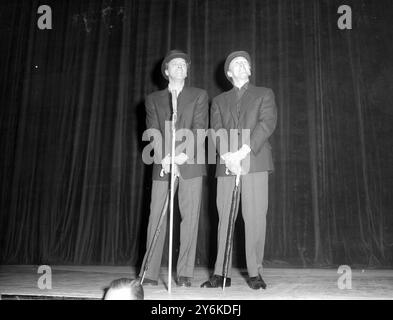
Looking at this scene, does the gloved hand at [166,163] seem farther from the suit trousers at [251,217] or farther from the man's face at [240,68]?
the man's face at [240,68]

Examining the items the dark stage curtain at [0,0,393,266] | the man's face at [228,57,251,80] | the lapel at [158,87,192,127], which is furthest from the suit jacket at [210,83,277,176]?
the dark stage curtain at [0,0,393,266]

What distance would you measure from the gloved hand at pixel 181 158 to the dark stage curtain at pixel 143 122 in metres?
1.55

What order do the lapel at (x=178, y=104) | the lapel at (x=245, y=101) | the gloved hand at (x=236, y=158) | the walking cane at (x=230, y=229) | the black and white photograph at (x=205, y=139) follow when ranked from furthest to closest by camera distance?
the black and white photograph at (x=205, y=139), the lapel at (x=178, y=104), the lapel at (x=245, y=101), the gloved hand at (x=236, y=158), the walking cane at (x=230, y=229)

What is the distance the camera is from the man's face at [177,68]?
287 centimetres

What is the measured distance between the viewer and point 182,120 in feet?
9.43

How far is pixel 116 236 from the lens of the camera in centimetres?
443

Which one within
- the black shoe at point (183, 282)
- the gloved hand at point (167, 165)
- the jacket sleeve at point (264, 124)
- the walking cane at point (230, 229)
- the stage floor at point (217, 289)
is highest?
the jacket sleeve at point (264, 124)

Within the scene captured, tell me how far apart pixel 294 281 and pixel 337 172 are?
5.16ft

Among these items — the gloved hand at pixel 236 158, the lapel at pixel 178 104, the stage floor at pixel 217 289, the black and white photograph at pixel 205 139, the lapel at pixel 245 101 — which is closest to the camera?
the stage floor at pixel 217 289

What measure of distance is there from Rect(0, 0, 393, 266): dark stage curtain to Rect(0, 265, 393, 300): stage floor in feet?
1.33

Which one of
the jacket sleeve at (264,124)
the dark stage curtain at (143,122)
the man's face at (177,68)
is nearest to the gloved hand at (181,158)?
the jacket sleeve at (264,124)

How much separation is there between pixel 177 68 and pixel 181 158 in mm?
668

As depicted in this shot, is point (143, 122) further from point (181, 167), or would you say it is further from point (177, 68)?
point (181, 167)

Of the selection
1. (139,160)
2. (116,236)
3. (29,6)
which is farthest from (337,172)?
(29,6)
